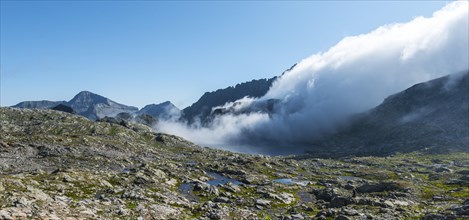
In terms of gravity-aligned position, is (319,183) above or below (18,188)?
below

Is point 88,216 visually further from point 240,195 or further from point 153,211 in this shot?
point 240,195

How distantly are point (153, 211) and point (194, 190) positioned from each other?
43431 mm

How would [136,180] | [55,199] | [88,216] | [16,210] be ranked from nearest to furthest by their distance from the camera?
[16,210]
[88,216]
[55,199]
[136,180]

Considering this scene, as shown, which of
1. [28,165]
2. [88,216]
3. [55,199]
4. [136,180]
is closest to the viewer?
[88,216]

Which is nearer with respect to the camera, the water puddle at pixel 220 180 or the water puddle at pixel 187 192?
the water puddle at pixel 187 192

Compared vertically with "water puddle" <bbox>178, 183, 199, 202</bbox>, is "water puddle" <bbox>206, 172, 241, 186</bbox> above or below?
below

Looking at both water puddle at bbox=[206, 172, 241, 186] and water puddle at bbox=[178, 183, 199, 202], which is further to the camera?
water puddle at bbox=[206, 172, 241, 186]

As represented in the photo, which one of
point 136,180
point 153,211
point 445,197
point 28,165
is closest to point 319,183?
point 445,197

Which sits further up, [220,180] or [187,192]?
[187,192]

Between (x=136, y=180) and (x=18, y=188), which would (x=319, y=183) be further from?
(x=18, y=188)

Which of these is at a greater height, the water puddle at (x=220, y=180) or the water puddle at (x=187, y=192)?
the water puddle at (x=187, y=192)

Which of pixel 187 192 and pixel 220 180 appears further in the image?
pixel 220 180

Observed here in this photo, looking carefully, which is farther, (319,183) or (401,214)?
(319,183)

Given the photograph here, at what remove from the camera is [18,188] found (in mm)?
68125
